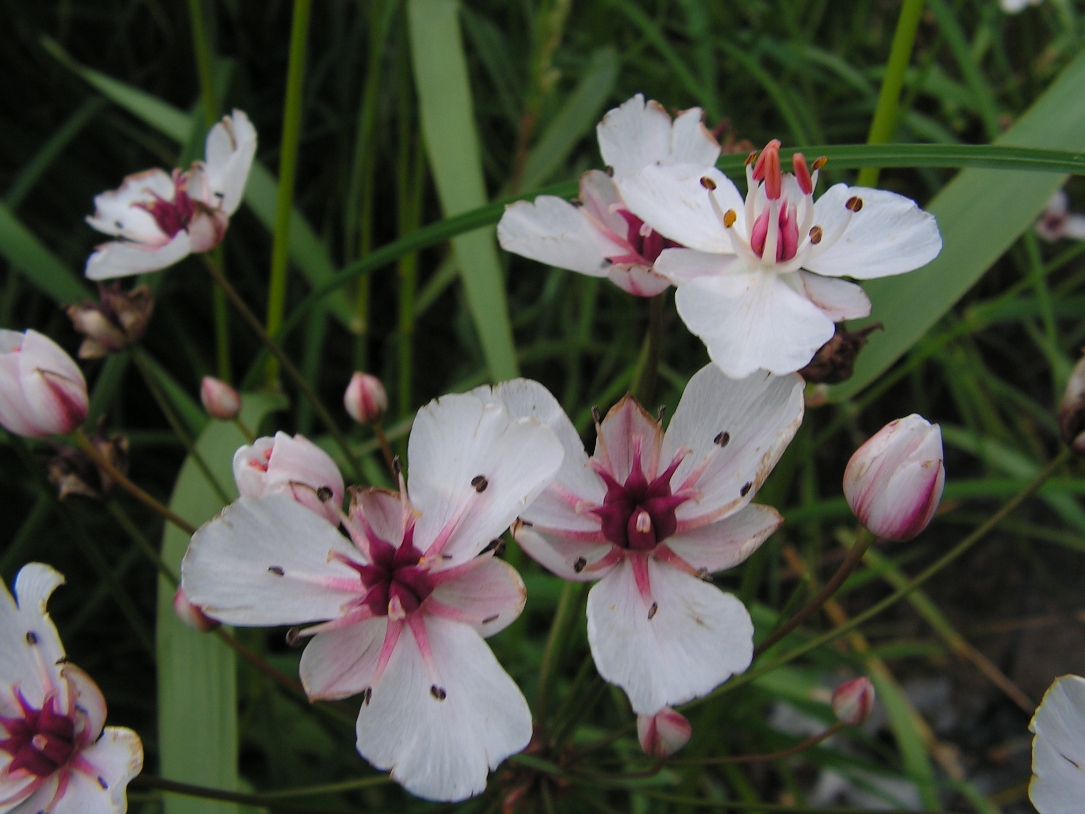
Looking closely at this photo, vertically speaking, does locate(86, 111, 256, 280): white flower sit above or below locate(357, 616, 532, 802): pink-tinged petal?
above

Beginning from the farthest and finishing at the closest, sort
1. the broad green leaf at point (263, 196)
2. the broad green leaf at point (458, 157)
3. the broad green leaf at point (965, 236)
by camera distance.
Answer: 1. the broad green leaf at point (263, 196)
2. the broad green leaf at point (458, 157)
3. the broad green leaf at point (965, 236)

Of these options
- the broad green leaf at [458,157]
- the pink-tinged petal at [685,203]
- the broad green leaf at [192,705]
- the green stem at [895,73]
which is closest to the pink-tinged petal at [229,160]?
the broad green leaf at [458,157]

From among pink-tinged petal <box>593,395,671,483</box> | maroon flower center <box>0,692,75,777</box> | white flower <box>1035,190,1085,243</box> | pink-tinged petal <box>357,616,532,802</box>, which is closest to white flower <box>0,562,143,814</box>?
maroon flower center <box>0,692,75,777</box>

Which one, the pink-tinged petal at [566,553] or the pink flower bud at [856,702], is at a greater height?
the pink-tinged petal at [566,553]

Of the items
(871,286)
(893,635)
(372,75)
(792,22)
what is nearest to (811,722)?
(893,635)

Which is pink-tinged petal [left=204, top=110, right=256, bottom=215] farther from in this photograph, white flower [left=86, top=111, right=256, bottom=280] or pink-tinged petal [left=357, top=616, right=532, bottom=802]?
pink-tinged petal [left=357, top=616, right=532, bottom=802]

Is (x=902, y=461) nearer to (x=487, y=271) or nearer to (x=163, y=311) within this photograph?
(x=487, y=271)

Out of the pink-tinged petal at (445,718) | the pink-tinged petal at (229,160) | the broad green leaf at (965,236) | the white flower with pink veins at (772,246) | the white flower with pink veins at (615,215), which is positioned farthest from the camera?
the pink-tinged petal at (229,160)

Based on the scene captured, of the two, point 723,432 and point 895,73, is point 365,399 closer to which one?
point 723,432

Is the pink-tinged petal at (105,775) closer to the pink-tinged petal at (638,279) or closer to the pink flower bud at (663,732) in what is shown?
the pink flower bud at (663,732)
